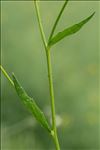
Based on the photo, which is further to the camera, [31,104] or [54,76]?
[54,76]

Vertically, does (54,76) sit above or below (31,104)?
below

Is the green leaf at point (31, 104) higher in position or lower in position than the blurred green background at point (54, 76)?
higher

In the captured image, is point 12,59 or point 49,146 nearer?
point 49,146

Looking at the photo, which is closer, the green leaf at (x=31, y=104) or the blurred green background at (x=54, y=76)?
the green leaf at (x=31, y=104)

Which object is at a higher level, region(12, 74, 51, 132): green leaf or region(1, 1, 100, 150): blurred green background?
region(12, 74, 51, 132): green leaf

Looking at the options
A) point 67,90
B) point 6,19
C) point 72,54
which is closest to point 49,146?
point 67,90

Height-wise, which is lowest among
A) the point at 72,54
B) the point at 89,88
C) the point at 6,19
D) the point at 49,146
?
the point at 49,146

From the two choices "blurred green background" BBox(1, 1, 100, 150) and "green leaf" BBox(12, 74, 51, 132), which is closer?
"green leaf" BBox(12, 74, 51, 132)

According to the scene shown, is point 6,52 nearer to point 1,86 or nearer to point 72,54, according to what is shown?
point 1,86
